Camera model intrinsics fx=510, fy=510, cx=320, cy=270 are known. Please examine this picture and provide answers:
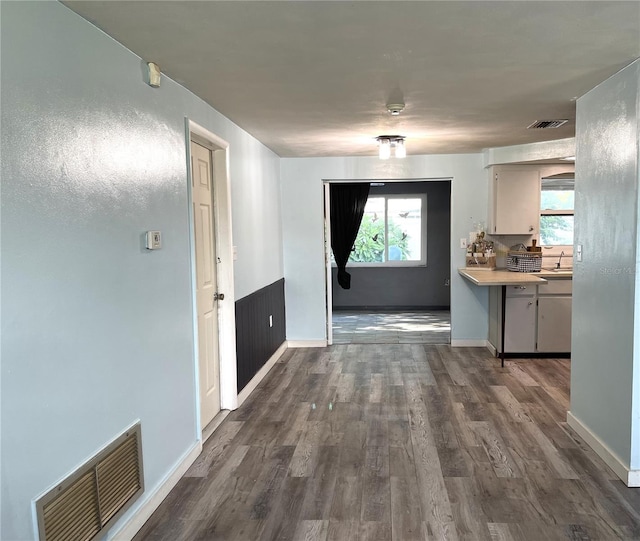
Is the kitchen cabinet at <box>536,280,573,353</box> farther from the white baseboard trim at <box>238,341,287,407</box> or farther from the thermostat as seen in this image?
the thermostat

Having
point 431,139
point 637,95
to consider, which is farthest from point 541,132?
point 637,95

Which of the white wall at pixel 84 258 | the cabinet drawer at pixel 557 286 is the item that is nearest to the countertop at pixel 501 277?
the cabinet drawer at pixel 557 286

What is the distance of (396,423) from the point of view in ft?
12.0

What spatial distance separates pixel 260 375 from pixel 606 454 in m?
2.89

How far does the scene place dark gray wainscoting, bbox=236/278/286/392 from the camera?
4184mm

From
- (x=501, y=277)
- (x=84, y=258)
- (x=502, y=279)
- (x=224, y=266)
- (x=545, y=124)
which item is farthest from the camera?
(x=501, y=277)

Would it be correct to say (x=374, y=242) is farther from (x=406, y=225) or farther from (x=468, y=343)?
(x=468, y=343)

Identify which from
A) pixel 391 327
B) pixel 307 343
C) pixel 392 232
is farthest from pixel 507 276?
pixel 392 232

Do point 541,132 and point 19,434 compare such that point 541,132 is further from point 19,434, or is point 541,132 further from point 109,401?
point 19,434

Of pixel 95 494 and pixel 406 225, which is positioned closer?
pixel 95 494

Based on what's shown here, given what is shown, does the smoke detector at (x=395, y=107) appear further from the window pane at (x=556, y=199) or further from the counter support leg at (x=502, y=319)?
the window pane at (x=556, y=199)

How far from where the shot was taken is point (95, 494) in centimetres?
199

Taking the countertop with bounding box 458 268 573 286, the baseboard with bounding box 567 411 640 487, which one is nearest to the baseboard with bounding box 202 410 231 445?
the baseboard with bounding box 567 411 640 487

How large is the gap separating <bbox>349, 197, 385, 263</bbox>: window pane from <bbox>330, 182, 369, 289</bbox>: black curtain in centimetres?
40
